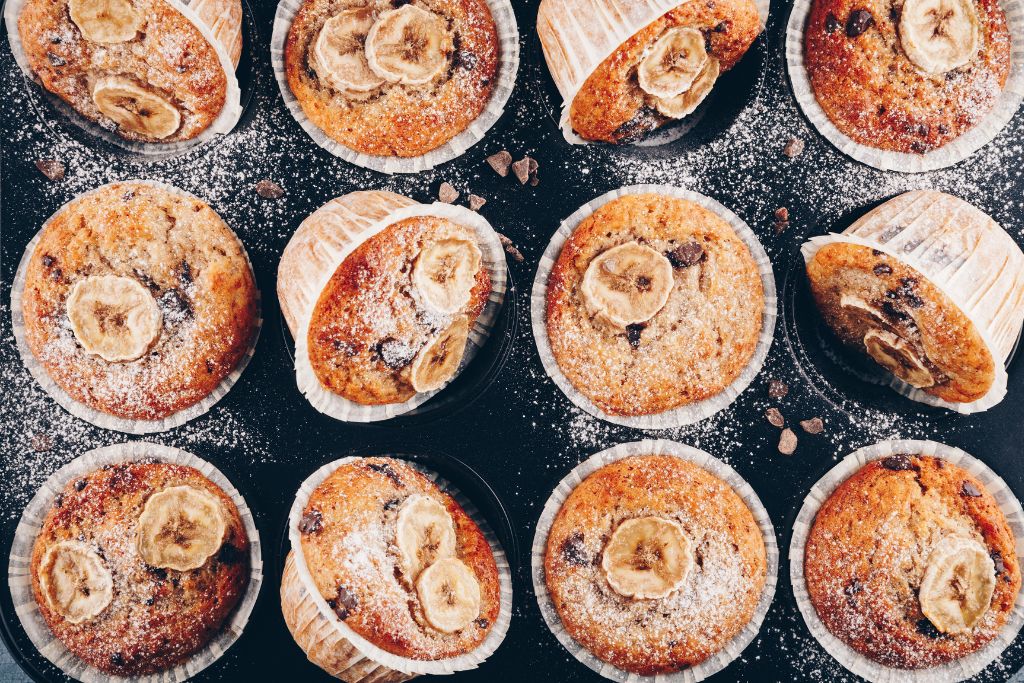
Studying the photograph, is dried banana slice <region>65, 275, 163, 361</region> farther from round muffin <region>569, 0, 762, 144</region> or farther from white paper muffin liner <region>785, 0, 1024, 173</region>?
white paper muffin liner <region>785, 0, 1024, 173</region>

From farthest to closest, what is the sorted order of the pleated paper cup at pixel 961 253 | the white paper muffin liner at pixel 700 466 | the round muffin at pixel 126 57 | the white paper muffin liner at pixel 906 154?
the white paper muffin liner at pixel 906 154 < the white paper muffin liner at pixel 700 466 < the round muffin at pixel 126 57 < the pleated paper cup at pixel 961 253

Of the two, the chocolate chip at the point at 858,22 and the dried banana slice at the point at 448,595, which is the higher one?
the chocolate chip at the point at 858,22

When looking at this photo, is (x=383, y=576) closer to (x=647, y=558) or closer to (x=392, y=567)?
(x=392, y=567)

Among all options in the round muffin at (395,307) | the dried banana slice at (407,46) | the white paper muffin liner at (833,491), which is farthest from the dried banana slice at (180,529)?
the white paper muffin liner at (833,491)

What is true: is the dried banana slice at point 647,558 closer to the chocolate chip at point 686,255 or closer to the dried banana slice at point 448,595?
the dried banana slice at point 448,595

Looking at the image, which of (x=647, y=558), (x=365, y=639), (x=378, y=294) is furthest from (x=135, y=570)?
(x=647, y=558)

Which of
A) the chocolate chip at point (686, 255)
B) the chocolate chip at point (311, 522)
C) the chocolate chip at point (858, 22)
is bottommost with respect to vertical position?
the chocolate chip at point (311, 522)
